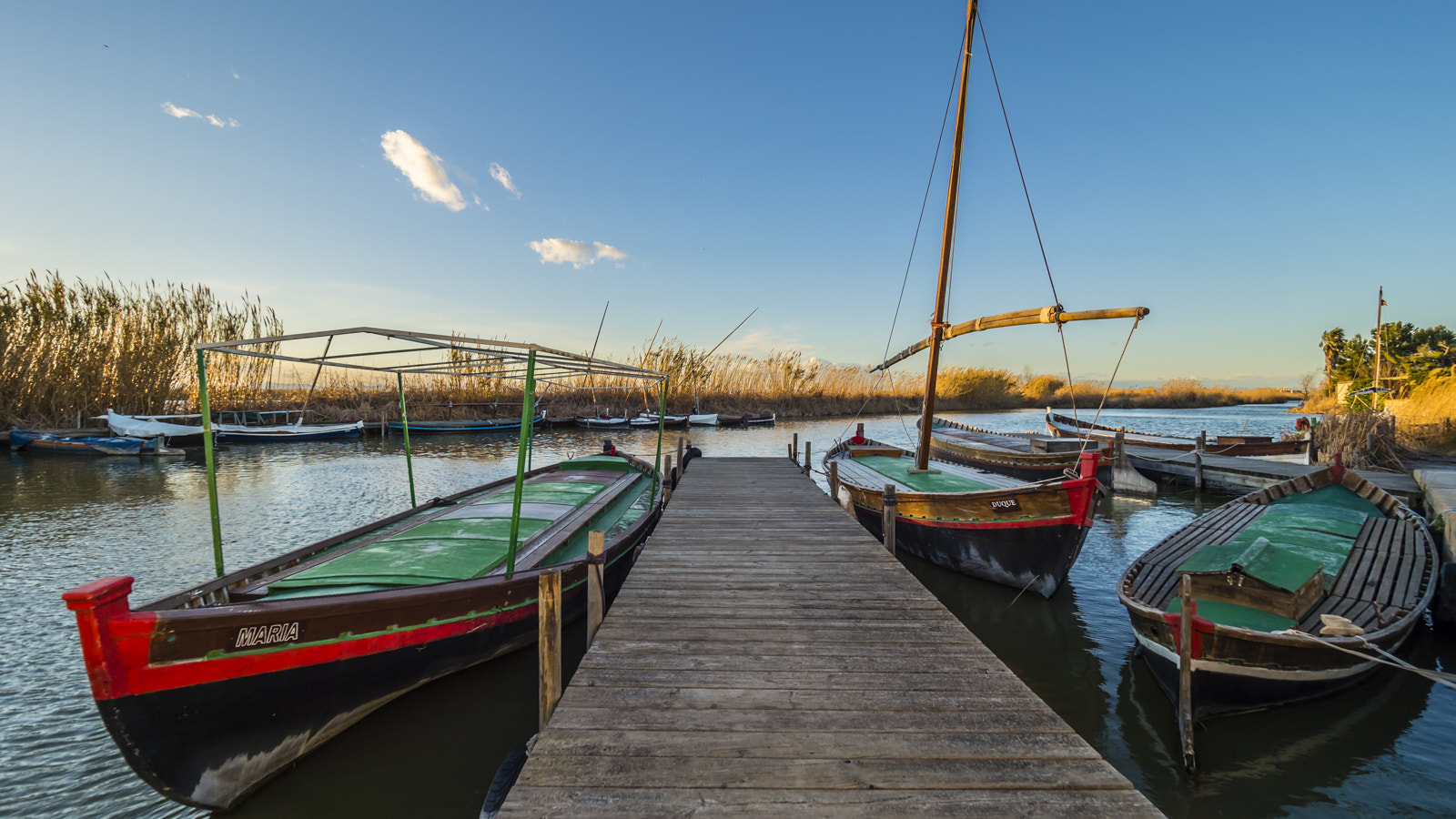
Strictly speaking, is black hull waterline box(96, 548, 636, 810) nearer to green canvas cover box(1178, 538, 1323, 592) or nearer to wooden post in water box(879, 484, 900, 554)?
wooden post in water box(879, 484, 900, 554)

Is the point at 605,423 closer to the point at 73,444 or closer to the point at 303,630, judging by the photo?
the point at 73,444

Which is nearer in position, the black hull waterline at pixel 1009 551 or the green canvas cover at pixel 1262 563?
the green canvas cover at pixel 1262 563

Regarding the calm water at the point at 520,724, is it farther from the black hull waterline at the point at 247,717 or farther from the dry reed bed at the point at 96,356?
the dry reed bed at the point at 96,356

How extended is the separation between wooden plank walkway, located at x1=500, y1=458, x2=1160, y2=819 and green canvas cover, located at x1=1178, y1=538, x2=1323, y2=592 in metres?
3.03

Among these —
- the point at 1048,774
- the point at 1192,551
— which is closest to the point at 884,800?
the point at 1048,774

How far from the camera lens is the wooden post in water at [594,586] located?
4.37 meters

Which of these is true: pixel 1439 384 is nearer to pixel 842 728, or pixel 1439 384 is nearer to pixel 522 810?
pixel 842 728

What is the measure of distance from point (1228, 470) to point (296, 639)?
2109 centimetres

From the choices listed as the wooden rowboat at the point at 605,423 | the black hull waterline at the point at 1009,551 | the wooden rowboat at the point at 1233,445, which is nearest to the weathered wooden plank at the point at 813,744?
the black hull waterline at the point at 1009,551

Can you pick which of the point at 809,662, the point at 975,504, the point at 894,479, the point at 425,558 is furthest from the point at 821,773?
the point at 894,479

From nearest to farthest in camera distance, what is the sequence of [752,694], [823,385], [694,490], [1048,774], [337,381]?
[1048,774]
[752,694]
[694,490]
[337,381]
[823,385]

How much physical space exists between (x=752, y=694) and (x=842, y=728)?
594 millimetres

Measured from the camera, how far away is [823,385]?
1922 inches

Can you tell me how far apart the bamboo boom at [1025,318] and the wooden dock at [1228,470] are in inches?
376
